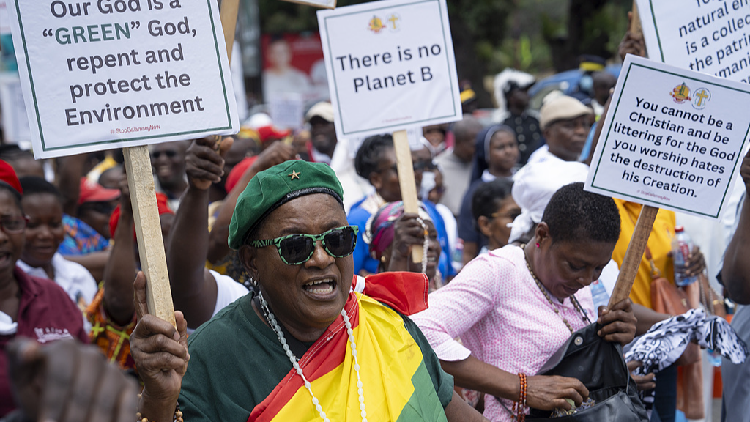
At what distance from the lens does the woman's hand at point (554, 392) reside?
2.79m

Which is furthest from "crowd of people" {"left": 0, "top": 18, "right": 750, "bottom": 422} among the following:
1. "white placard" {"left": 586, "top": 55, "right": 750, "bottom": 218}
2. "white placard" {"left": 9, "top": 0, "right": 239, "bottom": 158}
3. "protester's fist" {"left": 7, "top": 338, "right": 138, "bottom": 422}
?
"white placard" {"left": 9, "top": 0, "right": 239, "bottom": 158}

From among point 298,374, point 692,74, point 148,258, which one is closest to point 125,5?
point 148,258

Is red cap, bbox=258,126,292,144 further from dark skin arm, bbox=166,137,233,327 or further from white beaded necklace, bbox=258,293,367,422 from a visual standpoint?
white beaded necklace, bbox=258,293,367,422

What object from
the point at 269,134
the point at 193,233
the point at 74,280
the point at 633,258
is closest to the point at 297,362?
the point at 193,233

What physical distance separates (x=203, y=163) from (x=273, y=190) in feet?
2.50

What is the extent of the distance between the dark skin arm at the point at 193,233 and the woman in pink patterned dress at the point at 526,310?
36.6 inches

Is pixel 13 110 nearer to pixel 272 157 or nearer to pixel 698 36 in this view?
pixel 272 157

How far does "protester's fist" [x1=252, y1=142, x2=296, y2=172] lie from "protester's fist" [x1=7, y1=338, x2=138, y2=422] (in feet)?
9.89

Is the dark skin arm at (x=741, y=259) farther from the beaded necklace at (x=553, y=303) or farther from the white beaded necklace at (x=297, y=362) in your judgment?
the white beaded necklace at (x=297, y=362)

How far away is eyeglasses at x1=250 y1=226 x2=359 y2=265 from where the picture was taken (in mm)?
2250

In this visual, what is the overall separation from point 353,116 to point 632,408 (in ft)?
6.84

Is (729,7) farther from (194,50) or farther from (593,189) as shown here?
(194,50)

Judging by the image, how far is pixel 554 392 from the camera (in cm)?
281

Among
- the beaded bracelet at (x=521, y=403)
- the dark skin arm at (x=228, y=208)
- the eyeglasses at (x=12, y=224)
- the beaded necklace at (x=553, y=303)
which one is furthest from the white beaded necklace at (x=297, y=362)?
the eyeglasses at (x=12, y=224)
